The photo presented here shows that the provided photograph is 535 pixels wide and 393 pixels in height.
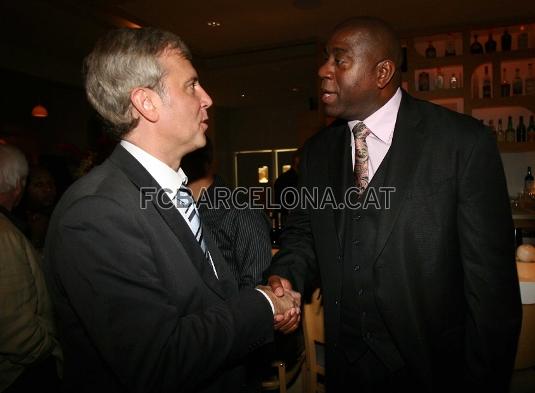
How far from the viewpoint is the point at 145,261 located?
1.03m

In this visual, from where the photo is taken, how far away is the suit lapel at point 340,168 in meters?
1.60

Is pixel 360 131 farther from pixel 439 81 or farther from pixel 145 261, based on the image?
pixel 439 81

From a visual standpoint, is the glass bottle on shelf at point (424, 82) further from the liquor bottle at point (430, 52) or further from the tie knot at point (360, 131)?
the tie knot at point (360, 131)

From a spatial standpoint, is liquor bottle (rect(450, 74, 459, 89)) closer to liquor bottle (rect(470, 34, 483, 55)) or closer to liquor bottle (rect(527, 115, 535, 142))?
liquor bottle (rect(470, 34, 483, 55))

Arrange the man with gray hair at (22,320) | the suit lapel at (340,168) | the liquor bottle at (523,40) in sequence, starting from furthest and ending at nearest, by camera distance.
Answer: the liquor bottle at (523,40) < the man with gray hair at (22,320) < the suit lapel at (340,168)

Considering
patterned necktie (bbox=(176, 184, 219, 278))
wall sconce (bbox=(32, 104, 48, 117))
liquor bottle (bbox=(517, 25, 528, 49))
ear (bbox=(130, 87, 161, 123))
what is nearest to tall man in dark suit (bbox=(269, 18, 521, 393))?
patterned necktie (bbox=(176, 184, 219, 278))

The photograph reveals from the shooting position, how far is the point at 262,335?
1.19 metres

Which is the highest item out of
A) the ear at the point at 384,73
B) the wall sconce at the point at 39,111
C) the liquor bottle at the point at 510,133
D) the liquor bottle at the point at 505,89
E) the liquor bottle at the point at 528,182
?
the wall sconce at the point at 39,111

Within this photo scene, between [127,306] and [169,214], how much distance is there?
1.03 feet

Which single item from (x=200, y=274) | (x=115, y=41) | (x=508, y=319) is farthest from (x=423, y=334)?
(x=115, y=41)

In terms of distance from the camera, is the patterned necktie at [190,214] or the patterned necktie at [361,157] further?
the patterned necktie at [361,157]

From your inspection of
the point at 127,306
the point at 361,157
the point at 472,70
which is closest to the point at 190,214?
the point at 127,306

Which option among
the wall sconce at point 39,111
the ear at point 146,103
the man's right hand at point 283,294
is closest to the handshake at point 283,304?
the man's right hand at point 283,294

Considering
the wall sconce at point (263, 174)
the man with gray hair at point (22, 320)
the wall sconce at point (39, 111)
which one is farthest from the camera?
the wall sconce at point (263, 174)
